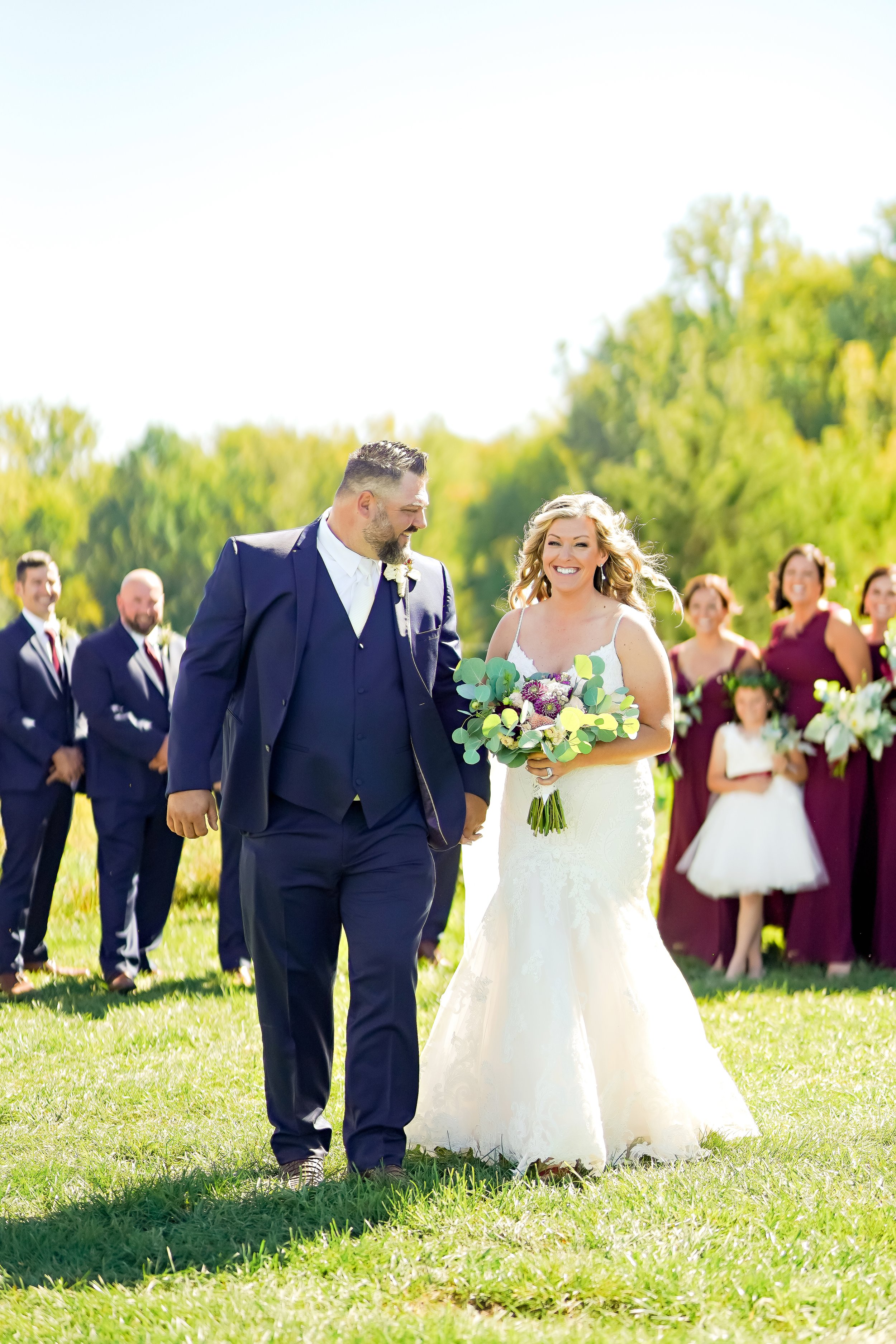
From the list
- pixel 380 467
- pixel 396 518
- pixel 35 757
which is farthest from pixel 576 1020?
pixel 35 757

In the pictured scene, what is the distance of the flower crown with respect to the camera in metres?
9.24

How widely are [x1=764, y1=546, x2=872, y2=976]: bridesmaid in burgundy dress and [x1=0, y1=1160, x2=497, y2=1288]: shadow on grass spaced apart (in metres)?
4.95

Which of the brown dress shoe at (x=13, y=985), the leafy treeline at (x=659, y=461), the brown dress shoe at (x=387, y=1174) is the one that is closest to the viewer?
the brown dress shoe at (x=387, y=1174)

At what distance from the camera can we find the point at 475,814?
5.13m

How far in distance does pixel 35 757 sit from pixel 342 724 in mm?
4573

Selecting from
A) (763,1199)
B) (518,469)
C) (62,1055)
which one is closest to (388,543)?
(763,1199)

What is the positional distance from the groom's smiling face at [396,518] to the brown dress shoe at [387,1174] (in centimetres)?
206

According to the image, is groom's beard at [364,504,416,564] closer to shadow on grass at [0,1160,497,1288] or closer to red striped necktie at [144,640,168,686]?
shadow on grass at [0,1160,497,1288]

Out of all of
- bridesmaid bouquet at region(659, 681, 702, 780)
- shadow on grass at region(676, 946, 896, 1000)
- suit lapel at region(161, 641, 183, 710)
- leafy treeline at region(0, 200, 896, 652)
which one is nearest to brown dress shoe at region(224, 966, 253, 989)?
suit lapel at region(161, 641, 183, 710)

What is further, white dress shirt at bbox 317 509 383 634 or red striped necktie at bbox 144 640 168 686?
red striped necktie at bbox 144 640 168 686

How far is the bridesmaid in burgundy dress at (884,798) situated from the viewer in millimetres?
8961

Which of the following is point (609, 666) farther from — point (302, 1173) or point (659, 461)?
point (659, 461)

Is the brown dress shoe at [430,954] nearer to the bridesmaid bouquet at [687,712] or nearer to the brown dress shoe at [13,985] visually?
the bridesmaid bouquet at [687,712]

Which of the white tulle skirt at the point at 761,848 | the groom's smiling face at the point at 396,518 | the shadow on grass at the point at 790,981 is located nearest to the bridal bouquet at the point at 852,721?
the white tulle skirt at the point at 761,848
